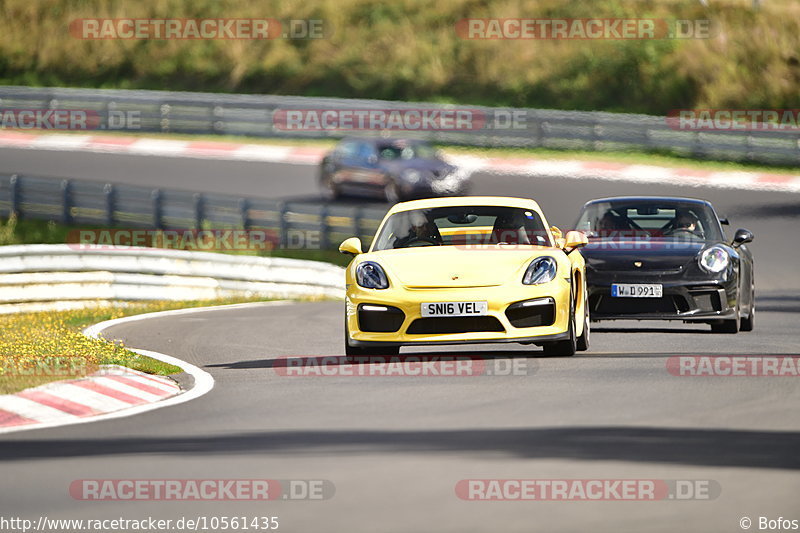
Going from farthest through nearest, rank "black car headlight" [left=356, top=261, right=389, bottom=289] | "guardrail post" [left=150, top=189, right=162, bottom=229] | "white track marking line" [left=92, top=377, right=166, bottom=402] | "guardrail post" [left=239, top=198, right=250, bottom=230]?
"guardrail post" [left=150, top=189, right=162, bottom=229], "guardrail post" [left=239, top=198, right=250, bottom=230], "black car headlight" [left=356, top=261, right=389, bottom=289], "white track marking line" [left=92, top=377, right=166, bottom=402]

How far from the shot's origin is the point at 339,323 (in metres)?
16.3

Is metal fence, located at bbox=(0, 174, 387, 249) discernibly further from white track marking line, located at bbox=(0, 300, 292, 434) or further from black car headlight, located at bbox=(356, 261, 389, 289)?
black car headlight, located at bbox=(356, 261, 389, 289)

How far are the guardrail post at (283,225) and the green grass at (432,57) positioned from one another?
1425 cm

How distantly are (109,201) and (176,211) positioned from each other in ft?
4.37

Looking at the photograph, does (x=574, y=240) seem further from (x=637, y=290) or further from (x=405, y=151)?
(x=405, y=151)

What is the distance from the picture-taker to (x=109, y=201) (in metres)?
27.2

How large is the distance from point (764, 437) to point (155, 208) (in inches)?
798

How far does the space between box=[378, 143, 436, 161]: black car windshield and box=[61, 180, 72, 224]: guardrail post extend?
6.20 m

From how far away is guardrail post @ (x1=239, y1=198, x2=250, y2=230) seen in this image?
26375 mm

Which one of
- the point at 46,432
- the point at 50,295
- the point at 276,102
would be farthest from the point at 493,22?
the point at 46,432

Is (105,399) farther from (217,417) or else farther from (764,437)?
(764,437)

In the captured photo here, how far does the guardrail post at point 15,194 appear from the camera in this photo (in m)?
27.5

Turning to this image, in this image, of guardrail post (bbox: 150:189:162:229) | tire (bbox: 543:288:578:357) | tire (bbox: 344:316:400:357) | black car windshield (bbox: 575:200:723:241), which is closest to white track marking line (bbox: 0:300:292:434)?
tire (bbox: 344:316:400:357)

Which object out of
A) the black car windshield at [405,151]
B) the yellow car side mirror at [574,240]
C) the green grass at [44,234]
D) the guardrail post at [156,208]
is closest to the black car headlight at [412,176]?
the black car windshield at [405,151]
